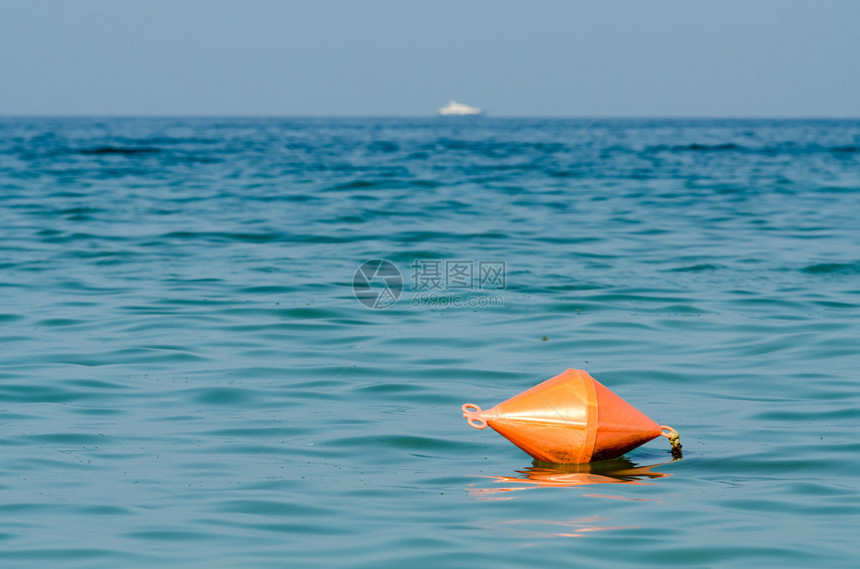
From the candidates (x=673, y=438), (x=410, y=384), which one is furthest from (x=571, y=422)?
(x=410, y=384)

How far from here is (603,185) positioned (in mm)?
28141

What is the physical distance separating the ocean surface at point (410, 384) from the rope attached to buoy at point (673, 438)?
0.33 ft

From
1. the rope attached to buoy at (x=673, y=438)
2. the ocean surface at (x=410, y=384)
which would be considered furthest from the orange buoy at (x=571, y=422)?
the ocean surface at (x=410, y=384)

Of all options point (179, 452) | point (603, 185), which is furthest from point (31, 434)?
point (603, 185)

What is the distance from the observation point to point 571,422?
5645mm

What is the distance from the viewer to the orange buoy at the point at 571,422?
563 cm

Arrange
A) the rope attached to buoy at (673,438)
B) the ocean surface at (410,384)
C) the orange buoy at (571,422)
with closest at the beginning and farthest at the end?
the ocean surface at (410,384) < the orange buoy at (571,422) < the rope attached to buoy at (673,438)

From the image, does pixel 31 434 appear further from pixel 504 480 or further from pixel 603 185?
pixel 603 185

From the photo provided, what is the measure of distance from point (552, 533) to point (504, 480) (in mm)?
896

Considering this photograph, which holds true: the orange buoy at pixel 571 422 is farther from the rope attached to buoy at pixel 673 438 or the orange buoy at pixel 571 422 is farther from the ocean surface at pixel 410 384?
the ocean surface at pixel 410 384

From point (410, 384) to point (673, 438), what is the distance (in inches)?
106

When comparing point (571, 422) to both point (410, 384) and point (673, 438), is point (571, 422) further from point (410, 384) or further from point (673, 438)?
point (410, 384)

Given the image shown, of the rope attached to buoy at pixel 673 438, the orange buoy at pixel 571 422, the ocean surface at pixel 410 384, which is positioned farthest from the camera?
the rope attached to buoy at pixel 673 438

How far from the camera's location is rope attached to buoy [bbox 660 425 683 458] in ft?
Result: 19.3
